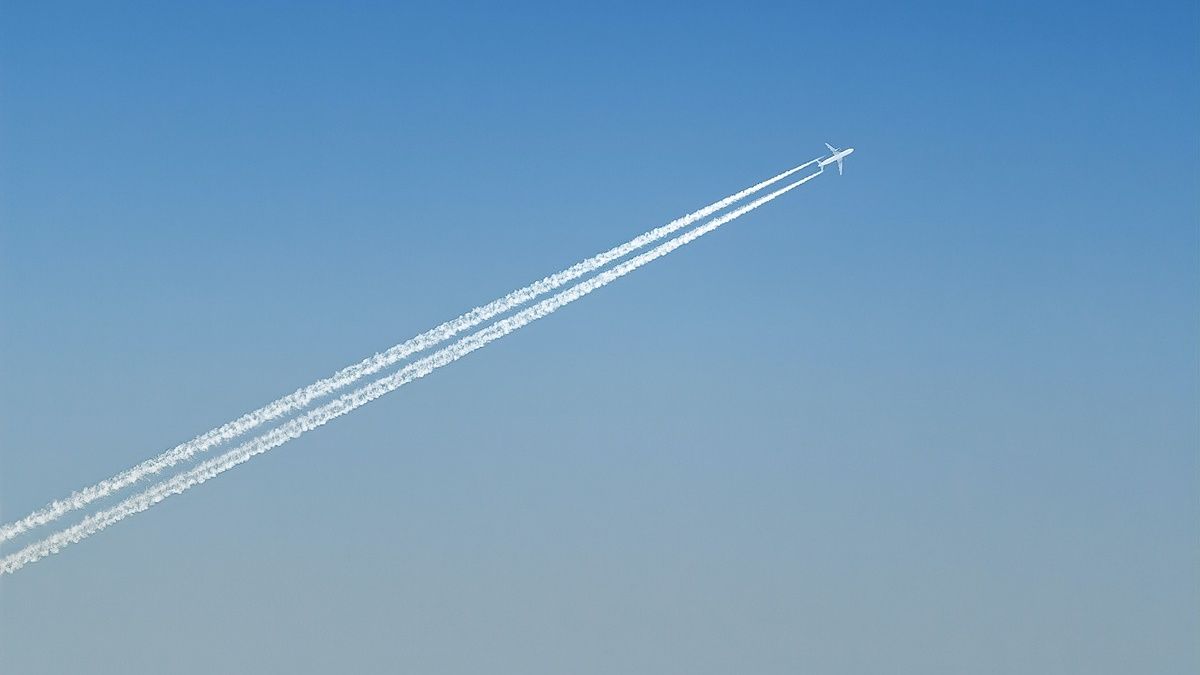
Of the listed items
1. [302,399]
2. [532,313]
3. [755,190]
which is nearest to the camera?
[302,399]

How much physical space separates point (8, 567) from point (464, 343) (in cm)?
1189

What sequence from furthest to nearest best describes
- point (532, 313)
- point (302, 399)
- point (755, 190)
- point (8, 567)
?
point (755, 190) → point (532, 313) → point (302, 399) → point (8, 567)

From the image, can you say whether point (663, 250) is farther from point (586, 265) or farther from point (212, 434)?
point (212, 434)

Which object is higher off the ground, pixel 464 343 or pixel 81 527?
pixel 464 343

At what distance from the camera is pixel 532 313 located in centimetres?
4156

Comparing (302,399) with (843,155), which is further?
(843,155)

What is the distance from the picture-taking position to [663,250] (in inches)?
1706

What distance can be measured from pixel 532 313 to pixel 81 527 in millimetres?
12101

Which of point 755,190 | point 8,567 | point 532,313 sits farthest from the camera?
point 755,190

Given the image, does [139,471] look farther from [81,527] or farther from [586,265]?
[586,265]

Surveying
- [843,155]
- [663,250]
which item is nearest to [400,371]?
[663,250]

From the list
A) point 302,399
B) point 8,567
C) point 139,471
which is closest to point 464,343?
point 302,399

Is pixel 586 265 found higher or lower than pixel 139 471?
higher

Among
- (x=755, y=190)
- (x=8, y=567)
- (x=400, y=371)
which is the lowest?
(x=8, y=567)
